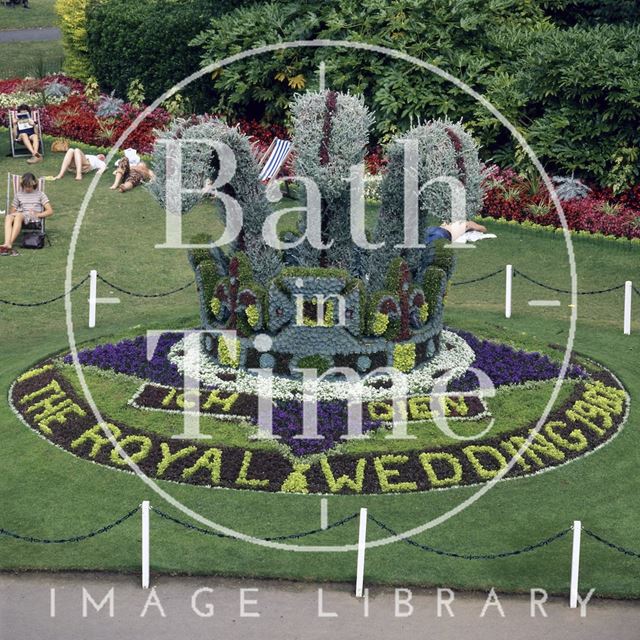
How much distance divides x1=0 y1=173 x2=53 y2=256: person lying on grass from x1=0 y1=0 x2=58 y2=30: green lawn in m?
30.1

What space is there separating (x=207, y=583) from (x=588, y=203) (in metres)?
17.1

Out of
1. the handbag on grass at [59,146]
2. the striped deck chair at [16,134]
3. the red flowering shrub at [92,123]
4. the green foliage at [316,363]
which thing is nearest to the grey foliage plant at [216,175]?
the green foliage at [316,363]

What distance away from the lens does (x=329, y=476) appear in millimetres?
17172

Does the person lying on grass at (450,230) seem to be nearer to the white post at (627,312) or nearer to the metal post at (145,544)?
the white post at (627,312)

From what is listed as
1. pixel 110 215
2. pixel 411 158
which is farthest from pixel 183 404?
pixel 110 215

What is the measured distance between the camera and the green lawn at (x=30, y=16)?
57.1 metres

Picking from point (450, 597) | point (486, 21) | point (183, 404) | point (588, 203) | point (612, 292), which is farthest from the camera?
point (486, 21)

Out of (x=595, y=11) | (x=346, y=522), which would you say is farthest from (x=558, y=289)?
(x=595, y=11)

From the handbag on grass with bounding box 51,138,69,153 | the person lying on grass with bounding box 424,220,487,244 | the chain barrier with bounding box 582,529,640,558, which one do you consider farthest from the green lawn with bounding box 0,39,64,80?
the chain barrier with bounding box 582,529,640,558

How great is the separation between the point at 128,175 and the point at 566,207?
31.5ft

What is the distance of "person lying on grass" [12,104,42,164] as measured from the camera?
3381 cm

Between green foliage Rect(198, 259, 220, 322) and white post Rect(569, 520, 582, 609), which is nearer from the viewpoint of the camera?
white post Rect(569, 520, 582, 609)

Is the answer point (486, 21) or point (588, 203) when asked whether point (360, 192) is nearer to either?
point (588, 203)

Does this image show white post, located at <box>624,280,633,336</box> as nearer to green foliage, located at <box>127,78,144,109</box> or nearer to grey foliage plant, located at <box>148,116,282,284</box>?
grey foliage plant, located at <box>148,116,282,284</box>
